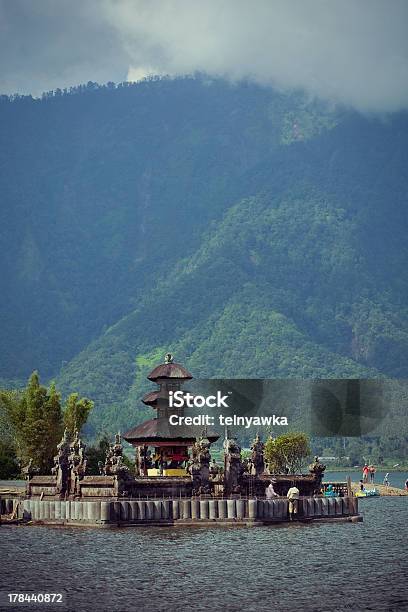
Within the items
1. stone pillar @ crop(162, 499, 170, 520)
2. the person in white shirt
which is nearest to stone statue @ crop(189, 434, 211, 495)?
stone pillar @ crop(162, 499, 170, 520)

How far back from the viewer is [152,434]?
10725cm

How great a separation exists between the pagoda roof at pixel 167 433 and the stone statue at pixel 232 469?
7.40 metres

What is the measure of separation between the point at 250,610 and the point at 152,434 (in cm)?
4995

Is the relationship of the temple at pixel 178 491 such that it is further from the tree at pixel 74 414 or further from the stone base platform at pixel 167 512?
the tree at pixel 74 414

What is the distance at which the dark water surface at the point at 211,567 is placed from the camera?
60.8 meters

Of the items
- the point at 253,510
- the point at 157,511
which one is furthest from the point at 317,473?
the point at 157,511

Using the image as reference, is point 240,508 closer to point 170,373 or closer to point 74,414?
point 170,373

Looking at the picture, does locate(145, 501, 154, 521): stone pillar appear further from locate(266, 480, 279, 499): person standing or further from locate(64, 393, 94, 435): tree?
locate(64, 393, 94, 435): tree

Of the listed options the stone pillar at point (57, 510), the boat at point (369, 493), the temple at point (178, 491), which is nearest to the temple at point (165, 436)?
the temple at point (178, 491)

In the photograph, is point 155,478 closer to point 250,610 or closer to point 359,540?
point 359,540

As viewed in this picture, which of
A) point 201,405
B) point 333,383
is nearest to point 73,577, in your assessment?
point 201,405

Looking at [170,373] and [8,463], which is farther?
[8,463]

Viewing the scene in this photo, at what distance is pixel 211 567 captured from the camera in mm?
71875

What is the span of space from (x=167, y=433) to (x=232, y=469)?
38.5 ft
